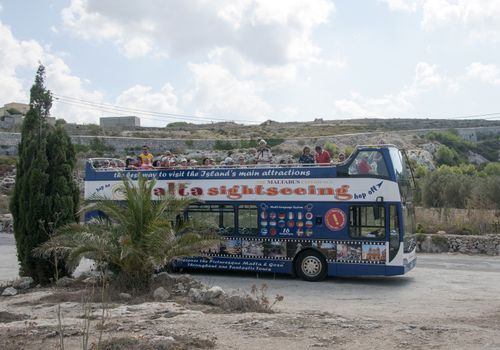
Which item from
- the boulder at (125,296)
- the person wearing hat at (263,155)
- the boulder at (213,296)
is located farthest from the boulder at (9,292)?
the person wearing hat at (263,155)

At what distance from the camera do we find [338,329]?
27.2 ft

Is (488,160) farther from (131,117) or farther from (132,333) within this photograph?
(132,333)

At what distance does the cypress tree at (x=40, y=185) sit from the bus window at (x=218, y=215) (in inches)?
137

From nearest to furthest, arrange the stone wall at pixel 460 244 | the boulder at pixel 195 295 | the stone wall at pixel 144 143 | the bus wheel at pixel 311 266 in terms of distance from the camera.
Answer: the boulder at pixel 195 295, the bus wheel at pixel 311 266, the stone wall at pixel 460 244, the stone wall at pixel 144 143

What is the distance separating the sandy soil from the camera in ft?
24.5

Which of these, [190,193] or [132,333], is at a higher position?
[190,193]

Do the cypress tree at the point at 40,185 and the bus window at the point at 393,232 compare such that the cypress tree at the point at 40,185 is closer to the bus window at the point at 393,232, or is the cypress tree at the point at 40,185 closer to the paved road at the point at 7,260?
the paved road at the point at 7,260

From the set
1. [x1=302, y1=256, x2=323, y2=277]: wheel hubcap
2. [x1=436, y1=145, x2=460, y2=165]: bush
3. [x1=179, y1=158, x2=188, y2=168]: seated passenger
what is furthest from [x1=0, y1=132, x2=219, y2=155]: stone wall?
[x1=302, y1=256, x2=323, y2=277]: wheel hubcap

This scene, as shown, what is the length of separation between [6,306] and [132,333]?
14.7 feet

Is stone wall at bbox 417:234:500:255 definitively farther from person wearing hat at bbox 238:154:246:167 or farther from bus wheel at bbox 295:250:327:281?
person wearing hat at bbox 238:154:246:167

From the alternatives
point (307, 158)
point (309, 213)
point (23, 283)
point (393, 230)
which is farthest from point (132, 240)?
point (393, 230)

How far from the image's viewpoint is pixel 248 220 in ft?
51.6

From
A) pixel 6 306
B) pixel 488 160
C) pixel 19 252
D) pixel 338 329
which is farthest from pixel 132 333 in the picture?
pixel 488 160

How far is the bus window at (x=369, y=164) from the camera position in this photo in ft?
46.6
